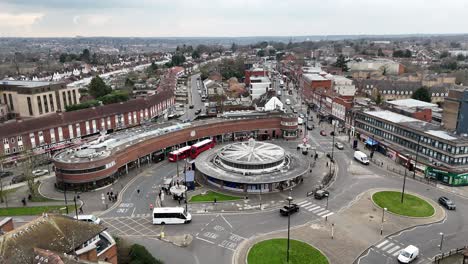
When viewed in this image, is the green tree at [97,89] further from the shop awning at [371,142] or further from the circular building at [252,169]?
the shop awning at [371,142]

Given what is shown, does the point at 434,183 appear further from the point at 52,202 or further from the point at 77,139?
the point at 77,139

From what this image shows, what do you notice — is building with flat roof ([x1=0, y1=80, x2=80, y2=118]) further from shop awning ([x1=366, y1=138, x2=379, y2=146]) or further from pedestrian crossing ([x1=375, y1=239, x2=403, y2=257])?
pedestrian crossing ([x1=375, y1=239, x2=403, y2=257])

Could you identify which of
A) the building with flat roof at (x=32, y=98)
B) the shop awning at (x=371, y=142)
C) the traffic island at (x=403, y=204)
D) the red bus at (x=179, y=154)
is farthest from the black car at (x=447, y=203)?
the building with flat roof at (x=32, y=98)

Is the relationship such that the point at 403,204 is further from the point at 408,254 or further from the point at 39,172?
the point at 39,172

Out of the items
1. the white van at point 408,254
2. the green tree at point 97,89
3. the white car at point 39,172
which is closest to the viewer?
the white van at point 408,254

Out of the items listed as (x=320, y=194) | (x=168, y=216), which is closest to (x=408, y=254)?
(x=320, y=194)
